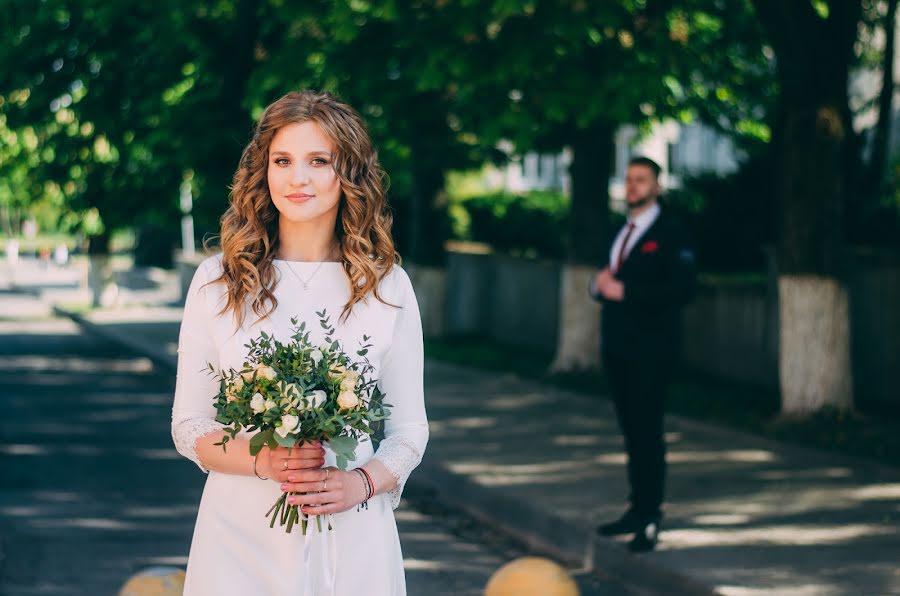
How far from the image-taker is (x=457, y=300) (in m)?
22.0

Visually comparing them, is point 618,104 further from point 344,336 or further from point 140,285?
point 140,285

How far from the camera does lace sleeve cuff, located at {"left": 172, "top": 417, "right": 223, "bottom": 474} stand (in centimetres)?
292

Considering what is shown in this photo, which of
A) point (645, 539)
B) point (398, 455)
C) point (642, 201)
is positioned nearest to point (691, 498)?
point (645, 539)

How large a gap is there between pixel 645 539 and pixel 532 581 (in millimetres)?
2476

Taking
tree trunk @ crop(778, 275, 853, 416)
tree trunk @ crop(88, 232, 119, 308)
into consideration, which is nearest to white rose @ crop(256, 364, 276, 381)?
tree trunk @ crop(778, 275, 853, 416)

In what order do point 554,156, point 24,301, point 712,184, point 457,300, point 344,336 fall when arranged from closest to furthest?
point 344,336
point 554,156
point 712,184
point 457,300
point 24,301

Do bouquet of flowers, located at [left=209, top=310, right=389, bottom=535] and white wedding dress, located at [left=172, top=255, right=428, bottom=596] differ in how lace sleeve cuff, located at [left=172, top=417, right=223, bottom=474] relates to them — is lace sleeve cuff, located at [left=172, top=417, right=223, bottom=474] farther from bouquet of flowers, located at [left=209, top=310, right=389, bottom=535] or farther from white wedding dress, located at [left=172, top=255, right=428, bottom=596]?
bouquet of flowers, located at [left=209, top=310, right=389, bottom=535]

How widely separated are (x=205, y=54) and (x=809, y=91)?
25.2 ft

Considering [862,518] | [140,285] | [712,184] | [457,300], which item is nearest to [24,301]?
[140,285]

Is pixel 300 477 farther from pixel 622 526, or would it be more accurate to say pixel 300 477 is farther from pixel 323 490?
pixel 622 526

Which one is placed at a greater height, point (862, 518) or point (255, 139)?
point (255, 139)

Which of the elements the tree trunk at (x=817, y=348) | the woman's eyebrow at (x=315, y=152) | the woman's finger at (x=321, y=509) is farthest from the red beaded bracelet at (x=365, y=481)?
the tree trunk at (x=817, y=348)

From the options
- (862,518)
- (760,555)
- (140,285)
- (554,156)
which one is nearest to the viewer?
(760,555)

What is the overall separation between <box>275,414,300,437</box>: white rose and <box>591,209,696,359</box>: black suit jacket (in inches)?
179
